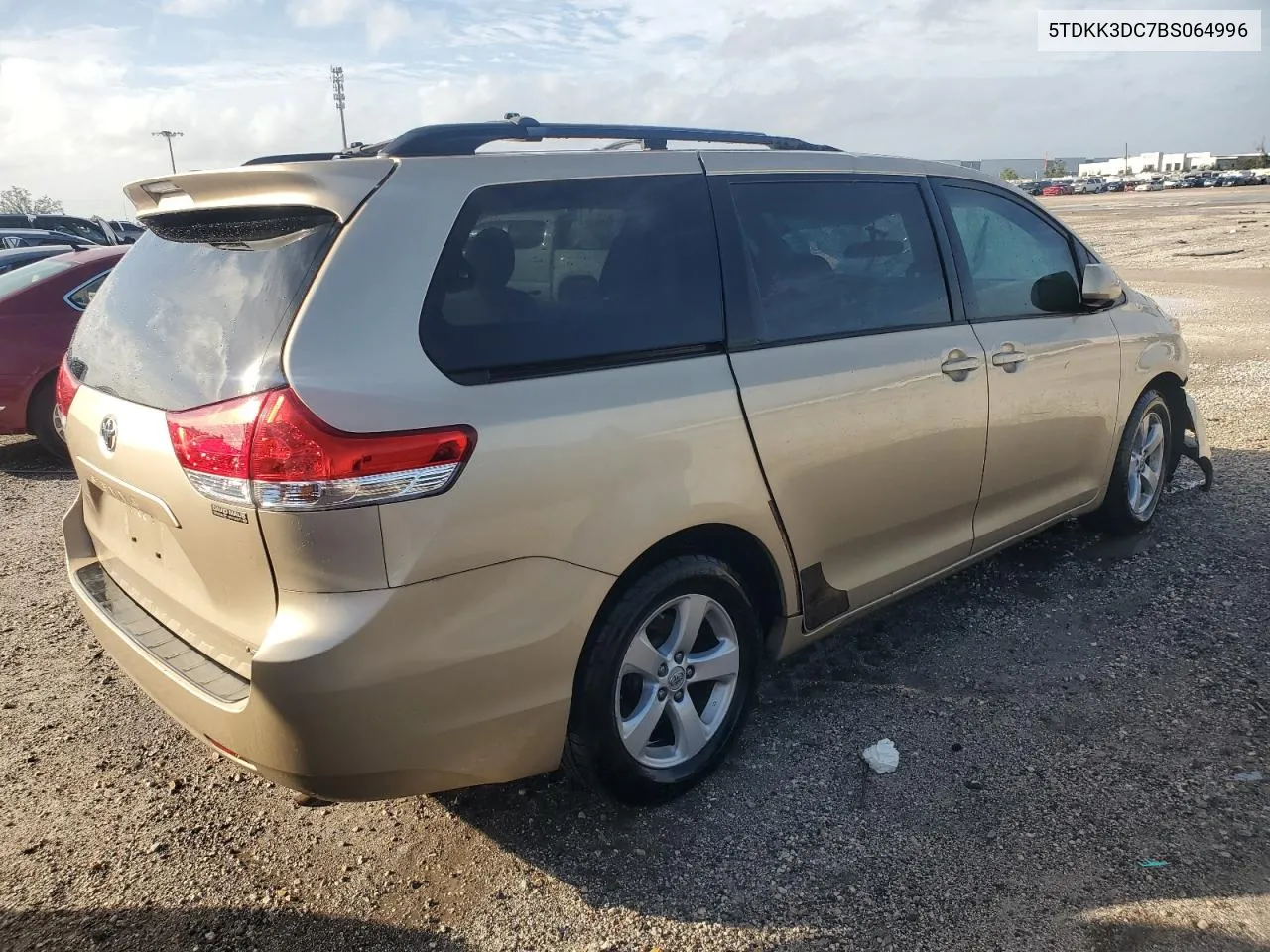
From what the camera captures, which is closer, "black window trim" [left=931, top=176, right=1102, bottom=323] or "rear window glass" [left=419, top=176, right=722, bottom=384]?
"rear window glass" [left=419, top=176, right=722, bottom=384]

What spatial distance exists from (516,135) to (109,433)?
54.6 inches

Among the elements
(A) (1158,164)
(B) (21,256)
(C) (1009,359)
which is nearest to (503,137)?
(C) (1009,359)

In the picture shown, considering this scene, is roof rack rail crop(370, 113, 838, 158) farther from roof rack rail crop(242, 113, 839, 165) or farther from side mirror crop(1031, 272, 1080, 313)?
side mirror crop(1031, 272, 1080, 313)

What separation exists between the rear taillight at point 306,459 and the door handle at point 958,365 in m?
2.05

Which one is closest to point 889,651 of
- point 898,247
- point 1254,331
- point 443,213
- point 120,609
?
point 898,247

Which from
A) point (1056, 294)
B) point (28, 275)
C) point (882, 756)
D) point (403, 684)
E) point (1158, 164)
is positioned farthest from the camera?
point (1158, 164)

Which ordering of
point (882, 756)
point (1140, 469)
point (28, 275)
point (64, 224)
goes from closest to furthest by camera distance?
point (882, 756) → point (1140, 469) → point (28, 275) → point (64, 224)

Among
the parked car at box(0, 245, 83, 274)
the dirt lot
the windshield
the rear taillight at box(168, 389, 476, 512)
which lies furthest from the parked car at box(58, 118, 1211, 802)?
the parked car at box(0, 245, 83, 274)

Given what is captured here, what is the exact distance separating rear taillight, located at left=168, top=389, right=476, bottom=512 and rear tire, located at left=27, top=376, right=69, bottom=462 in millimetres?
5674

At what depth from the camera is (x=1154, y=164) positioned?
5664 inches

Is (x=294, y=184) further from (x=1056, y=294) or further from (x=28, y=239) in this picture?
(x=28, y=239)

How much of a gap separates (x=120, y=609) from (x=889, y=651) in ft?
9.09

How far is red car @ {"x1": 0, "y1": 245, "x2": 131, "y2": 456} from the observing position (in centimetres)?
681

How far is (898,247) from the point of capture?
363 cm
